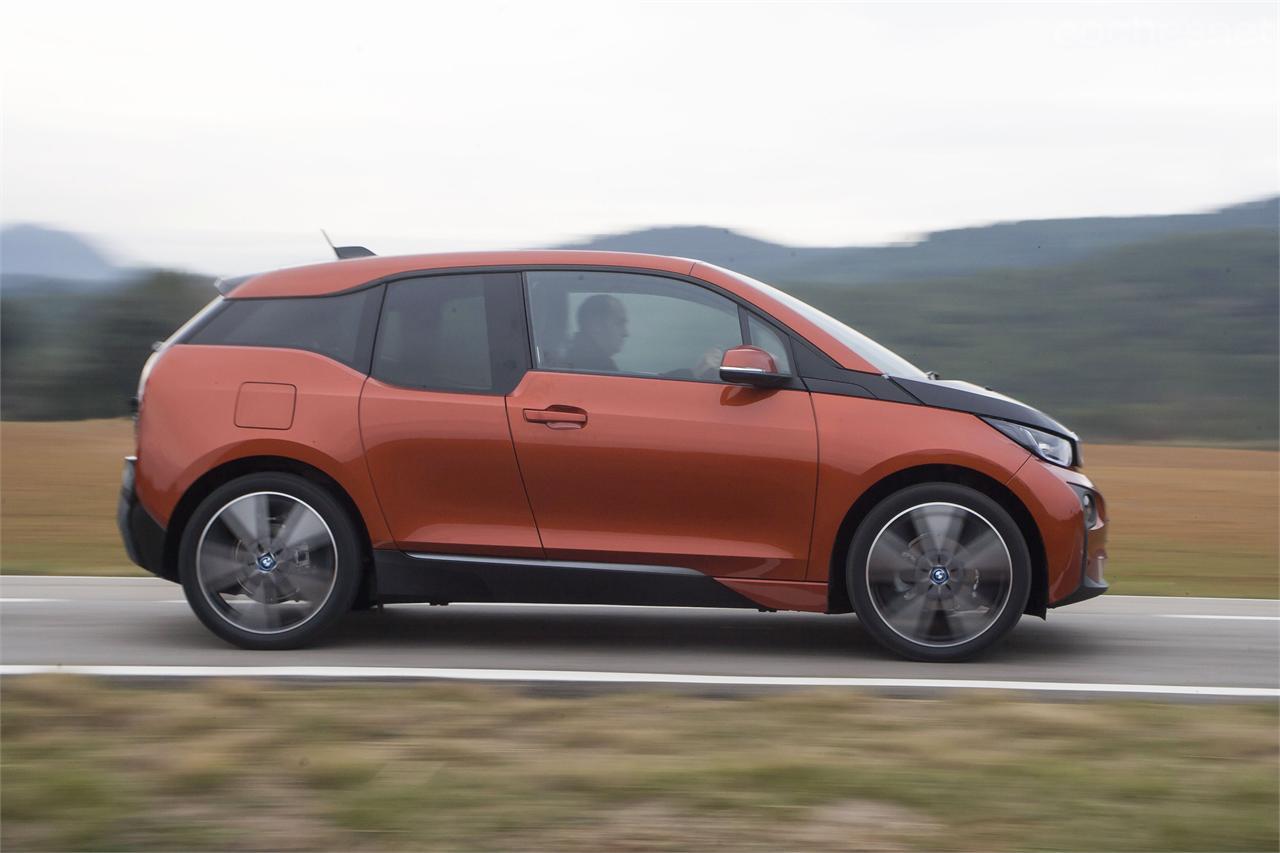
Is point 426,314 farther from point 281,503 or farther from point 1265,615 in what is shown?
point 1265,615

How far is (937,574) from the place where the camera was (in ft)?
19.2

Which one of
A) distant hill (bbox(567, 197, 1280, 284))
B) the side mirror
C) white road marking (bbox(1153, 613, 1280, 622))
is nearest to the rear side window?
the side mirror

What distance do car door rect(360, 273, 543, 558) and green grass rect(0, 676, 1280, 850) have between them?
93cm

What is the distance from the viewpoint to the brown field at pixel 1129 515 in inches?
384

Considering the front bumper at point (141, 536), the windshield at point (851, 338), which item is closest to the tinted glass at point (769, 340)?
the windshield at point (851, 338)

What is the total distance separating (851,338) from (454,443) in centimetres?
176

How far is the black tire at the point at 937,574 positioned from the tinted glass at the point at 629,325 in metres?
0.95

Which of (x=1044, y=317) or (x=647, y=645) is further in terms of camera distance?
(x=1044, y=317)

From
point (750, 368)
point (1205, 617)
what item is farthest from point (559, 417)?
point (1205, 617)

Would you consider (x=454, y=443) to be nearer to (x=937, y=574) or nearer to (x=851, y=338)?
(x=851, y=338)

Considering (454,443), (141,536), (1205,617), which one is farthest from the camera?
(1205,617)

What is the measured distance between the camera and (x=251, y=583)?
6.01m

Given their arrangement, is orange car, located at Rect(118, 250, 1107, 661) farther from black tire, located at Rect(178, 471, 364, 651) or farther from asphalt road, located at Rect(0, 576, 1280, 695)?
asphalt road, located at Rect(0, 576, 1280, 695)

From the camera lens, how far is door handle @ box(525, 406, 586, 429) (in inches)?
231
